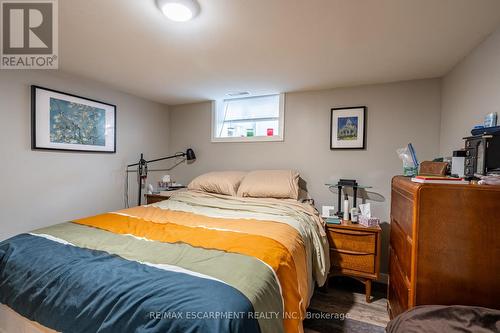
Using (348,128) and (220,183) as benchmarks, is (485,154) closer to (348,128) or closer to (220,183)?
(348,128)

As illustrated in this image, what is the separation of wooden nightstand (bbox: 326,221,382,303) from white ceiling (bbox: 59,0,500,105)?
1.54 meters

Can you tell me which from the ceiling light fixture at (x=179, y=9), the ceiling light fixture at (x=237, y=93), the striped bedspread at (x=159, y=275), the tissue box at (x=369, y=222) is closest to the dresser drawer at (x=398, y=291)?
the tissue box at (x=369, y=222)

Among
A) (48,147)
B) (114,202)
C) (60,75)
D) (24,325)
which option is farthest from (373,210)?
(60,75)

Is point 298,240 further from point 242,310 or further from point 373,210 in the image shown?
point 373,210

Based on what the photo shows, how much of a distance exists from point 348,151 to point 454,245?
1.71m

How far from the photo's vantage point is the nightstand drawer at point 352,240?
220 cm

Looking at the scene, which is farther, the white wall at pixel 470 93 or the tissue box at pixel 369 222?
the tissue box at pixel 369 222

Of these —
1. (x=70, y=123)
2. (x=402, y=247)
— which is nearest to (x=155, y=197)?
(x=70, y=123)

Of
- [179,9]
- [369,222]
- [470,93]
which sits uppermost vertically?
[179,9]

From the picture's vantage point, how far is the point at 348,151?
2766 millimetres

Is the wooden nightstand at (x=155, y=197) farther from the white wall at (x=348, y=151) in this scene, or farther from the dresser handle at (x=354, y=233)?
the dresser handle at (x=354, y=233)

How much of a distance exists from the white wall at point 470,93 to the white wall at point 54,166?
363 cm

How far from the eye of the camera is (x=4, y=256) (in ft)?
4.22

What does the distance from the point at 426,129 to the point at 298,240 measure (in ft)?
6.40
